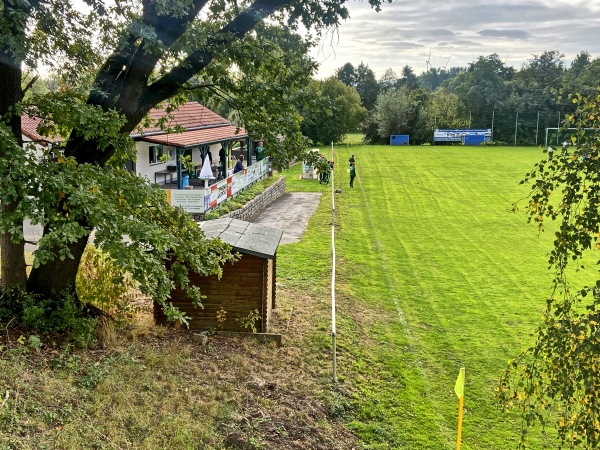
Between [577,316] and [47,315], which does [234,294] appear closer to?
[47,315]

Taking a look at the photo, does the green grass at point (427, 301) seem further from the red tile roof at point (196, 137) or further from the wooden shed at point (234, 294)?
the red tile roof at point (196, 137)

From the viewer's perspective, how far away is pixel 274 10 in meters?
8.16

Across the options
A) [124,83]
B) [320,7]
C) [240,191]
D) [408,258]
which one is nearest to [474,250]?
[408,258]

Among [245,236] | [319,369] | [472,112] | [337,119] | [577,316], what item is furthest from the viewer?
[472,112]

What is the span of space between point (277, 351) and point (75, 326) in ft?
11.2

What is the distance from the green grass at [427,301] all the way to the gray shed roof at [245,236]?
2.41m

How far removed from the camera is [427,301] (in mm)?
14234

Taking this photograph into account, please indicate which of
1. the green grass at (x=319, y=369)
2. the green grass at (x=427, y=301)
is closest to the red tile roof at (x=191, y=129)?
the green grass at (x=427, y=301)

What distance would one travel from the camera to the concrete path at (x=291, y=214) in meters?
21.5

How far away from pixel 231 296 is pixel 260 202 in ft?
52.4

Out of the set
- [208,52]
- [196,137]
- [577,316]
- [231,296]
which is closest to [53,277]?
[231,296]

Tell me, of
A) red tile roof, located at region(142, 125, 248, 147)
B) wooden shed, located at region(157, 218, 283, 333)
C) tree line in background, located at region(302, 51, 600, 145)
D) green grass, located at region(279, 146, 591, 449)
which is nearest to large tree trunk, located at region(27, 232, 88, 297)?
wooden shed, located at region(157, 218, 283, 333)

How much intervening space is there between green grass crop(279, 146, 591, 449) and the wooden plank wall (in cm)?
195

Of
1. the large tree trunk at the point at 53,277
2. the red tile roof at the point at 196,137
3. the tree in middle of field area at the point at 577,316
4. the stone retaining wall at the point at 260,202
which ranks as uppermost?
the red tile roof at the point at 196,137
